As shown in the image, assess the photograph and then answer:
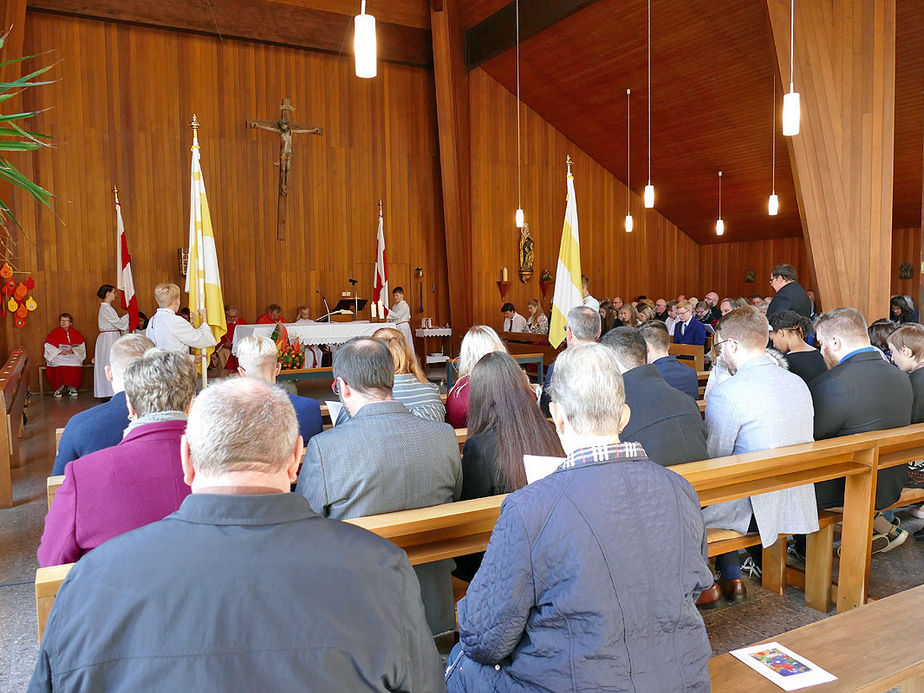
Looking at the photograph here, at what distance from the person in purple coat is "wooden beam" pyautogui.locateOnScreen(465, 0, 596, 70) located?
9.21m

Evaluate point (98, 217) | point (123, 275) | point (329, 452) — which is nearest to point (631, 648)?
point (329, 452)

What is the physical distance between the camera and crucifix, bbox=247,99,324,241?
10.0 m

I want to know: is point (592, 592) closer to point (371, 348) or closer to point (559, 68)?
point (371, 348)

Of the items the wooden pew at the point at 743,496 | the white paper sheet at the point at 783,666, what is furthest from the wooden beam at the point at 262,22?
the white paper sheet at the point at 783,666

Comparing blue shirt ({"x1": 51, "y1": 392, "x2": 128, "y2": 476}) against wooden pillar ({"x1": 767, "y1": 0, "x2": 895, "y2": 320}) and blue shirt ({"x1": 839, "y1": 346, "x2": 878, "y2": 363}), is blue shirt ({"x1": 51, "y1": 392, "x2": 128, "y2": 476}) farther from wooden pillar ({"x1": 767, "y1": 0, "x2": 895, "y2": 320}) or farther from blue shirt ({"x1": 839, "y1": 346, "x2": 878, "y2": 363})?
wooden pillar ({"x1": 767, "y1": 0, "x2": 895, "y2": 320})

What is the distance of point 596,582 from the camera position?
1.48 m

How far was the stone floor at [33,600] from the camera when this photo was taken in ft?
9.39

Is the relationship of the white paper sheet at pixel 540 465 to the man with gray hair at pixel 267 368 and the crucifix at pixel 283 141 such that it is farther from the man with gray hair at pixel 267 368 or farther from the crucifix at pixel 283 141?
the crucifix at pixel 283 141

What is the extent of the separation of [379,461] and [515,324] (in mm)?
9953

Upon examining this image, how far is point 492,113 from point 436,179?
1.49m

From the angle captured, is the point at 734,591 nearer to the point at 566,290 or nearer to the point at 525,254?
the point at 566,290

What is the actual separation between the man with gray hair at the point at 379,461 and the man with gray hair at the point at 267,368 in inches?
41.5

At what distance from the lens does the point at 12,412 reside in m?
5.90

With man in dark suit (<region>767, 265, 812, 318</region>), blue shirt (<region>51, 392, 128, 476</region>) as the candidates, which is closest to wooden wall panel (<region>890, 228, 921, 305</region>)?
man in dark suit (<region>767, 265, 812, 318</region>)
